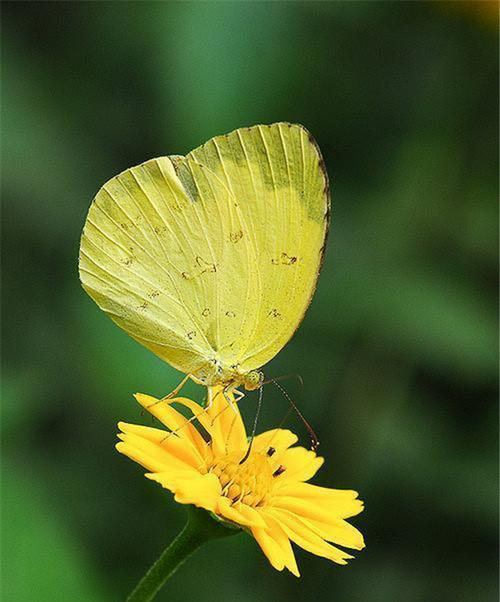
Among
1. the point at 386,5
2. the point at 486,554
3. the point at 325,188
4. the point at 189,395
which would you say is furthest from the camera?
the point at 386,5

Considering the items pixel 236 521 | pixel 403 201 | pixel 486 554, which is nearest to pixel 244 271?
pixel 236 521

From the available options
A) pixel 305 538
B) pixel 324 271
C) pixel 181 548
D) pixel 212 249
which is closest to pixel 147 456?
pixel 181 548

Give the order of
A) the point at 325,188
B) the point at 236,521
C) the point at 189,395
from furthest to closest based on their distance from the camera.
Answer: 1. the point at 189,395
2. the point at 325,188
3. the point at 236,521

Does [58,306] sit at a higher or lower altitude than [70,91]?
lower

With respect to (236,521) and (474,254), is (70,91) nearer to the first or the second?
(474,254)

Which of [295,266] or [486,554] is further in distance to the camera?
[486,554]

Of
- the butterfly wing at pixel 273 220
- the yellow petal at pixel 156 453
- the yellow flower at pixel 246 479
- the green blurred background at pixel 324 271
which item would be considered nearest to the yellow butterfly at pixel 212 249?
the butterfly wing at pixel 273 220

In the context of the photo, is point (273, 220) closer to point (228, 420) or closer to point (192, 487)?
point (228, 420)
